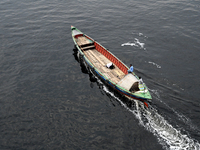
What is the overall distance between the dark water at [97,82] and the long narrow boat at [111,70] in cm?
214

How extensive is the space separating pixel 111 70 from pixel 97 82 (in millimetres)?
3329

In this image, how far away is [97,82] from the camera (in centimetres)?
2969

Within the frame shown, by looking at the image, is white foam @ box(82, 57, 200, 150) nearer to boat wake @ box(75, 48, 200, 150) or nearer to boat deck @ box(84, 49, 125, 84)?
boat wake @ box(75, 48, 200, 150)

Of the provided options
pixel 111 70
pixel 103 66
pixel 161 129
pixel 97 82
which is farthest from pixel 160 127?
pixel 103 66

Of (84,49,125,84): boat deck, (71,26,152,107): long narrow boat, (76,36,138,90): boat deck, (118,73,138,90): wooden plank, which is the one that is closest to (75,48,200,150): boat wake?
(71,26,152,107): long narrow boat

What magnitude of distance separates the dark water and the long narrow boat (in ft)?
7.03

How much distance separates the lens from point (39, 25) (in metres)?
46.0

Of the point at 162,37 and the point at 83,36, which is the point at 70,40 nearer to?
the point at 83,36

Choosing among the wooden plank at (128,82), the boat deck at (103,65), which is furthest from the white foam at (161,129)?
the boat deck at (103,65)

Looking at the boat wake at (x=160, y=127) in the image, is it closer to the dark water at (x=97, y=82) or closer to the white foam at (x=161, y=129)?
the white foam at (x=161, y=129)

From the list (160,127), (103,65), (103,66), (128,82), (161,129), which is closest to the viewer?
(161,129)

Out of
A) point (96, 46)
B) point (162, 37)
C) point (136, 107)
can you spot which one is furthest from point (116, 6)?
point (136, 107)

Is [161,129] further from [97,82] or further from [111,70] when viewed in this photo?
[97,82]

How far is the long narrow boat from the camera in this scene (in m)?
24.0
